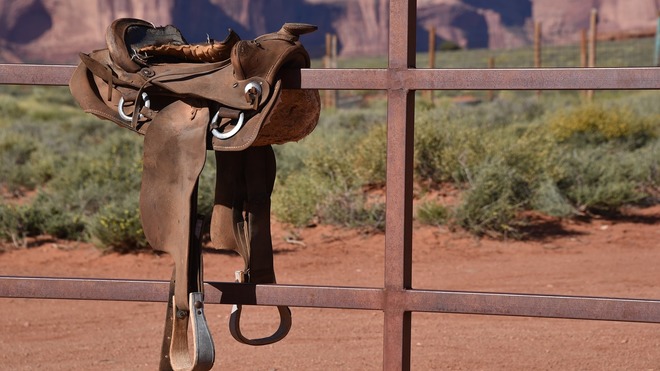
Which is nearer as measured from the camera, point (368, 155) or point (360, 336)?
point (360, 336)

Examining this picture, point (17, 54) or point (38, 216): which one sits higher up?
point (17, 54)

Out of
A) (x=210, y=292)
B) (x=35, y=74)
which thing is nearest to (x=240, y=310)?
(x=210, y=292)

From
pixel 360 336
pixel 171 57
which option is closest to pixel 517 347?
pixel 360 336

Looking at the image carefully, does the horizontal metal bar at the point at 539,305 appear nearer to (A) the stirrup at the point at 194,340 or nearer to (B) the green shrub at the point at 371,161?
(A) the stirrup at the point at 194,340

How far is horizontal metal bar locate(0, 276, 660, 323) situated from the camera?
7.91ft

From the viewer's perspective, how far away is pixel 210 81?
2705 millimetres

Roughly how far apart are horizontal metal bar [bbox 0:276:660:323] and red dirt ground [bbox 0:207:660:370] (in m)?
1.62

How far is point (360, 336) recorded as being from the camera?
488cm

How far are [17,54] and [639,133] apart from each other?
57095 mm

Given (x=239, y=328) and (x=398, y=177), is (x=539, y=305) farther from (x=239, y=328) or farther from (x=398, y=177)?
(x=239, y=328)

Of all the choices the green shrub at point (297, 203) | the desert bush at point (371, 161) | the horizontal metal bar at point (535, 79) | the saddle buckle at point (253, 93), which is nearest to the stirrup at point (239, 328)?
the saddle buckle at point (253, 93)

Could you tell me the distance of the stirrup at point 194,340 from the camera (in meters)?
2.49

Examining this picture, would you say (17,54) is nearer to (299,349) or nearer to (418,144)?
(418,144)

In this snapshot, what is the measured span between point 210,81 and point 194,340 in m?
0.71
